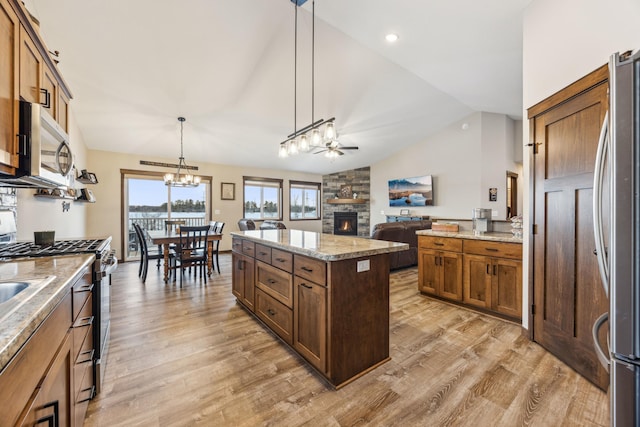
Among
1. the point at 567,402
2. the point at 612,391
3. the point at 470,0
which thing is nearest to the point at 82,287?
the point at 612,391

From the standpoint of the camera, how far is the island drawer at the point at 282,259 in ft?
7.00

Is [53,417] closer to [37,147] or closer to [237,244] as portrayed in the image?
[37,147]

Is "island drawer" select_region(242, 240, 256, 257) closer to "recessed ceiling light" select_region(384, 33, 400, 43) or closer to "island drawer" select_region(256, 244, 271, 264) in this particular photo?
"island drawer" select_region(256, 244, 271, 264)

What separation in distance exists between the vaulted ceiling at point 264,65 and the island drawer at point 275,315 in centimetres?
289

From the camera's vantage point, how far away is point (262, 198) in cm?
802

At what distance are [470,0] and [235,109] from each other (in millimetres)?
3567

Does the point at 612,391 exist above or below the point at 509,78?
below

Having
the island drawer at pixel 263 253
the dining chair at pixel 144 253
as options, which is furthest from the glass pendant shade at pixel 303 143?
the dining chair at pixel 144 253

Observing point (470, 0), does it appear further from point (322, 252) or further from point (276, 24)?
point (322, 252)

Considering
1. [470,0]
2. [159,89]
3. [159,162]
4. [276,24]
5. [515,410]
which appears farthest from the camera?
[159,162]

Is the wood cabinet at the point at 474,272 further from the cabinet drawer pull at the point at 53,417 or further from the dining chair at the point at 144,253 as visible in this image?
the dining chair at the point at 144,253

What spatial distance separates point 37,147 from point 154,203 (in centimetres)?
570

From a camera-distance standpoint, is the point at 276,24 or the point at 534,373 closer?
the point at 534,373

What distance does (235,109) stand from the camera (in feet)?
15.0
